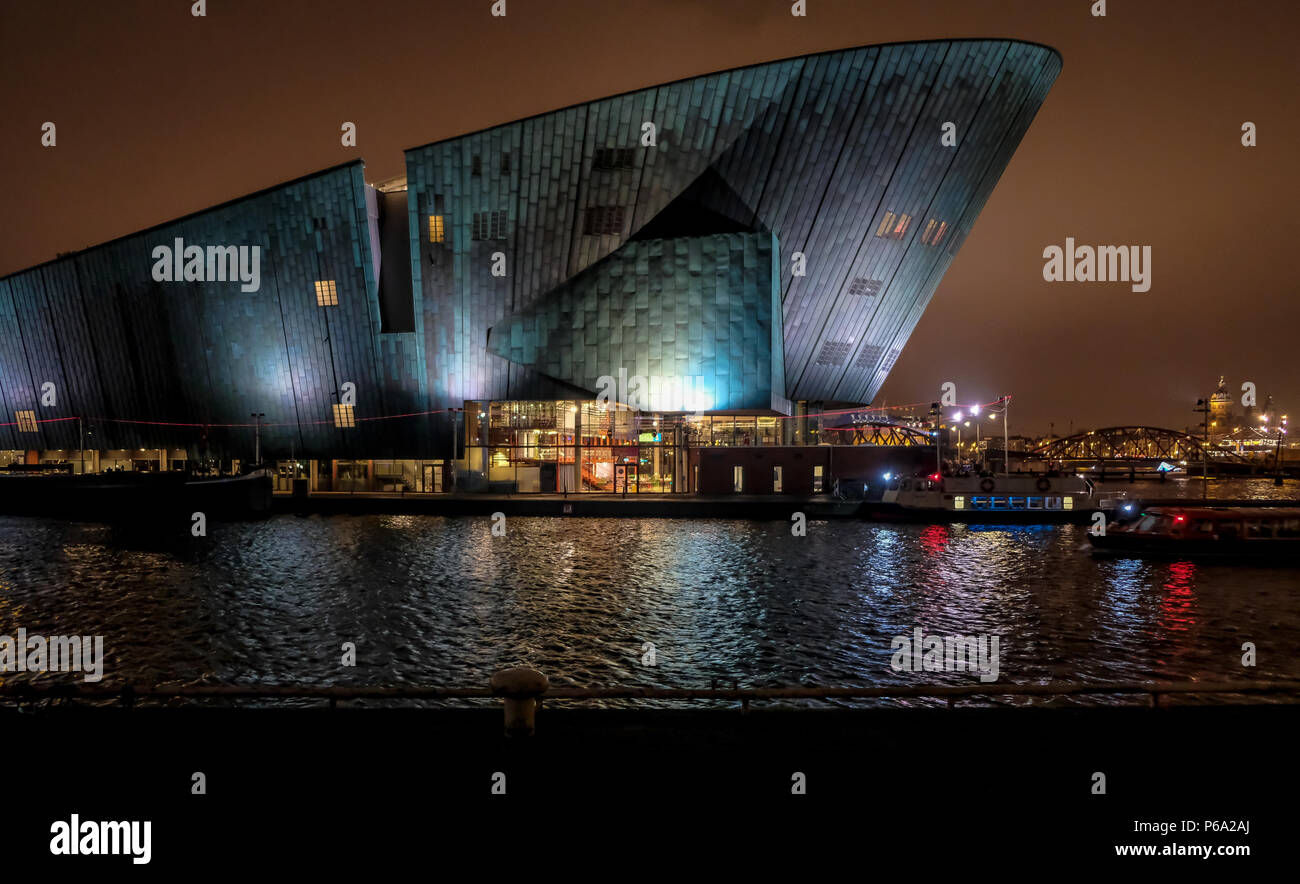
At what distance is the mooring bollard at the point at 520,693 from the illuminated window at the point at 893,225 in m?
49.9

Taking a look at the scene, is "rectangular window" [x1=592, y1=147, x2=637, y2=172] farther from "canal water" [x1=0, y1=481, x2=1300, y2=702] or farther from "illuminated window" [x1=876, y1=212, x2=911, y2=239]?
"canal water" [x1=0, y1=481, x2=1300, y2=702]

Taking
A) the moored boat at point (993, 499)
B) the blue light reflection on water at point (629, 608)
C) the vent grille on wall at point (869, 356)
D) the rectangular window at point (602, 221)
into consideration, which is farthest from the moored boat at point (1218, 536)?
the rectangular window at point (602, 221)

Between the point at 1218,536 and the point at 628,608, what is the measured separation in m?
24.2

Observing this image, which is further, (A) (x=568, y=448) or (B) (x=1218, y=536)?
(A) (x=568, y=448)

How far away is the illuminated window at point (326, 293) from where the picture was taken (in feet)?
177

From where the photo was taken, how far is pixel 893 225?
5266cm

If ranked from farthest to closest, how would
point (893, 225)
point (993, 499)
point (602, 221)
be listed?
point (893, 225) < point (602, 221) < point (993, 499)

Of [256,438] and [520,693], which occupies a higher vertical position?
[256,438]

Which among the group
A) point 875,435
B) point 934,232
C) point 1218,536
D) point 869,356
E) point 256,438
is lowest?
point 1218,536

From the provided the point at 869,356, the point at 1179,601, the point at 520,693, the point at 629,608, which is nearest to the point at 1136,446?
the point at 869,356

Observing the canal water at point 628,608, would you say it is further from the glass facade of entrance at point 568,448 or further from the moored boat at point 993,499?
the glass facade of entrance at point 568,448

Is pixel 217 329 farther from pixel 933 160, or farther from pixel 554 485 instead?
pixel 933 160

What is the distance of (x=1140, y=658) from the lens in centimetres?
1490

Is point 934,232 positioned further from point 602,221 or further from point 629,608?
point 629,608
